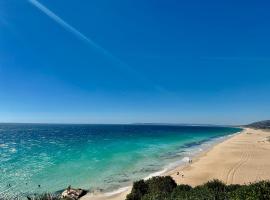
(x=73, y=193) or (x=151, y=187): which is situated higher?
(x=151, y=187)

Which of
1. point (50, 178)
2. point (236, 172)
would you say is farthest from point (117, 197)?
point (236, 172)

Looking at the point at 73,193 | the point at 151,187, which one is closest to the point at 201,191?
the point at 151,187

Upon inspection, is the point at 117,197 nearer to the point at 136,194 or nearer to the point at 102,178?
the point at 136,194

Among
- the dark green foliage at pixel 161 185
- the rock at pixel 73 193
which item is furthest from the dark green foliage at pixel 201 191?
the rock at pixel 73 193

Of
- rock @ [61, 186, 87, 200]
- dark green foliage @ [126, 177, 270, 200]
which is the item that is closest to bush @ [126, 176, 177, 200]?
dark green foliage @ [126, 177, 270, 200]

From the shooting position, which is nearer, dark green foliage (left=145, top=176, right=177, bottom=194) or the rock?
dark green foliage (left=145, top=176, right=177, bottom=194)

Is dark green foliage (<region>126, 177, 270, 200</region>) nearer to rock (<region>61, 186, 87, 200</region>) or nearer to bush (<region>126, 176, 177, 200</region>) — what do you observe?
bush (<region>126, 176, 177, 200</region>)

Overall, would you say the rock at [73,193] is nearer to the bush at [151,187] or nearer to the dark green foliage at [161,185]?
the bush at [151,187]

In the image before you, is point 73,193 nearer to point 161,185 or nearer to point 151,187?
point 151,187

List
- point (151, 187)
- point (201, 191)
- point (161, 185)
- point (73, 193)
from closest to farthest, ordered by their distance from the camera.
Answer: point (201, 191) < point (161, 185) < point (151, 187) < point (73, 193)
